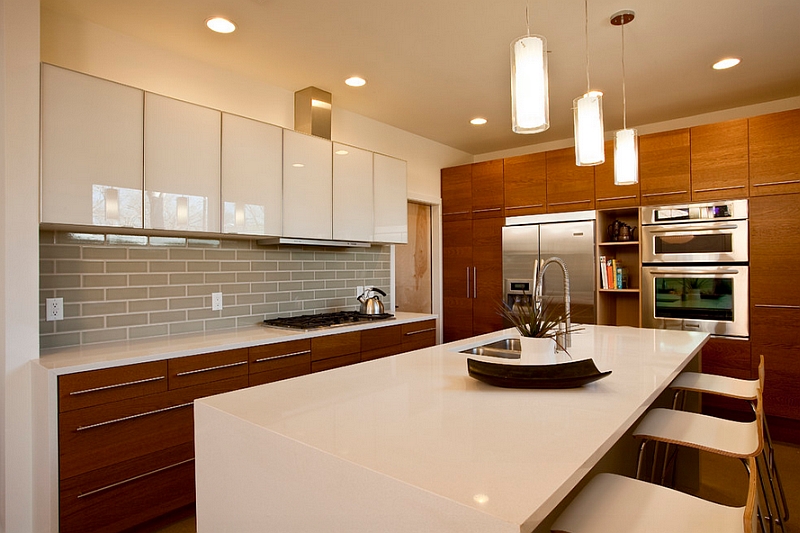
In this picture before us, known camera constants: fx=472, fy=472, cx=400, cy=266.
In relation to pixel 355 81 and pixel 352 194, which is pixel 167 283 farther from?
pixel 355 81

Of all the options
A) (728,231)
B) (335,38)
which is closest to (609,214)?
(728,231)

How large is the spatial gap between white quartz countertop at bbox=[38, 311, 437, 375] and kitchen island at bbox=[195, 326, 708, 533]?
103cm

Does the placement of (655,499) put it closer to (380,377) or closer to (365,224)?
(380,377)

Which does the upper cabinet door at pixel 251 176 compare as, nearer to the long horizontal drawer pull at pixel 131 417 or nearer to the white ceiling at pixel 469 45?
the white ceiling at pixel 469 45

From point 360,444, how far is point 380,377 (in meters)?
0.65

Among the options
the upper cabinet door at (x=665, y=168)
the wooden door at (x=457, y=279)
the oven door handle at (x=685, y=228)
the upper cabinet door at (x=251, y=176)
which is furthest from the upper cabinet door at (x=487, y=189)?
the upper cabinet door at (x=251, y=176)

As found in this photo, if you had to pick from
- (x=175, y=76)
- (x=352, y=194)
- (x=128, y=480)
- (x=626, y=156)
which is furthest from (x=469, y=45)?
(x=128, y=480)

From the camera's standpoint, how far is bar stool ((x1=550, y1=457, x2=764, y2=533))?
1.07 meters

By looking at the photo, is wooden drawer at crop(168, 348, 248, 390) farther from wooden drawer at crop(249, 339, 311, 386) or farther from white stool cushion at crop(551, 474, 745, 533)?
white stool cushion at crop(551, 474, 745, 533)

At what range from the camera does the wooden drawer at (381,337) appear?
3.45m

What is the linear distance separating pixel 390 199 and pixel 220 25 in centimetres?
187

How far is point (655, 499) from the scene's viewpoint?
3.96 feet

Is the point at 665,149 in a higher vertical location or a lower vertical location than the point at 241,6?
lower

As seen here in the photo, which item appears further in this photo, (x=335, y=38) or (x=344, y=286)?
(x=344, y=286)
